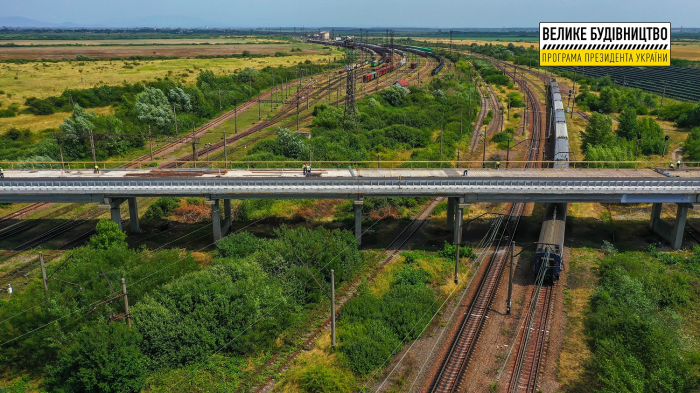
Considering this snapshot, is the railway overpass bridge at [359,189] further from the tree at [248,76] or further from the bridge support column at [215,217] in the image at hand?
the tree at [248,76]

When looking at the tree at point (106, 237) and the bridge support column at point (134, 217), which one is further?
the bridge support column at point (134, 217)

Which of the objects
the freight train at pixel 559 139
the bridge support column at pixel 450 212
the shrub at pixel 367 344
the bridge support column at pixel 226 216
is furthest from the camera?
the freight train at pixel 559 139

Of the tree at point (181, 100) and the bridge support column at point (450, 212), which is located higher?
the tree at point (181, 100)

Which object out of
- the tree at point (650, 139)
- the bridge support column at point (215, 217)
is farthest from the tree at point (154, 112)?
the tree at point (650, 139)

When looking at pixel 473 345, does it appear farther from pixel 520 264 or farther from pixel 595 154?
pixel 595 154

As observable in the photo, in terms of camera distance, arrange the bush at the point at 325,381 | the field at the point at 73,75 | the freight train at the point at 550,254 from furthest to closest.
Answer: the field at the point at 73,75, the freight train at the point at 550,254, the bush at the point at 325,381

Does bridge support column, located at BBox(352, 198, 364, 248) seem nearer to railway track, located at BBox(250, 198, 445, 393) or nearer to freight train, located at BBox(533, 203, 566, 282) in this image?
railway track, located at BBox(250, 198, 445, 393)

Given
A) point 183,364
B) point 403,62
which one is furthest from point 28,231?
point 403,62

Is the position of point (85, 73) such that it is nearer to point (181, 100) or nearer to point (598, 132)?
point (181, 100)
